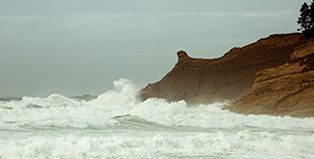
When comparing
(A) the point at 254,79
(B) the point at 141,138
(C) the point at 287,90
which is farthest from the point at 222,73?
(B) the point at 141,138

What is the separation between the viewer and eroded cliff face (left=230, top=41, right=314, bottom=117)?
26.7 metres

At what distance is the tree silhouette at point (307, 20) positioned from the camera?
106 feet

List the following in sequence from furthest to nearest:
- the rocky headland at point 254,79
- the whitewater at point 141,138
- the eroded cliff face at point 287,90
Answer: the rocky headland at point 254,79, the eroded cliff face at point 287,90, the whitewater at point 141,138

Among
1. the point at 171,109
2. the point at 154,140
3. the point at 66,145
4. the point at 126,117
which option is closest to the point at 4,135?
the point at 66,145

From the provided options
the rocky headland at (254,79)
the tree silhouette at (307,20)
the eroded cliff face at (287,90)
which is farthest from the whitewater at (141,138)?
the tree silhouette at (307,20)

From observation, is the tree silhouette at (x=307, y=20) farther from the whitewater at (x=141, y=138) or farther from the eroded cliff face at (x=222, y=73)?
the whitewater at (x=141, y=138)

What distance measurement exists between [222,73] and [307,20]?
790cm

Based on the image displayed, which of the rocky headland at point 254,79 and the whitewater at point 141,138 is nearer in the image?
the whitewater at point 141,138

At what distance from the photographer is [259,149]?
15.3 metres

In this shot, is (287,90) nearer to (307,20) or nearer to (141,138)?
(307,20)

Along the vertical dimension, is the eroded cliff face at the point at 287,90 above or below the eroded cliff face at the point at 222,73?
below

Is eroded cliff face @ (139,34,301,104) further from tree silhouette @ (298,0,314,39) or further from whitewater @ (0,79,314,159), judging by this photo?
whitewater @ (0,79,314,159)

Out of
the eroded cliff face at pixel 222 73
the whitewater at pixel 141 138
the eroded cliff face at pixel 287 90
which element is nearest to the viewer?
the whitewater at pixel 141 138

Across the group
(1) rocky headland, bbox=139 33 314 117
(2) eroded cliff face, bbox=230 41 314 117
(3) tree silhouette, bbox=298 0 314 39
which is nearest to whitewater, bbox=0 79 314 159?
(2) eroded cliff face, bbox=230 41 314 117
